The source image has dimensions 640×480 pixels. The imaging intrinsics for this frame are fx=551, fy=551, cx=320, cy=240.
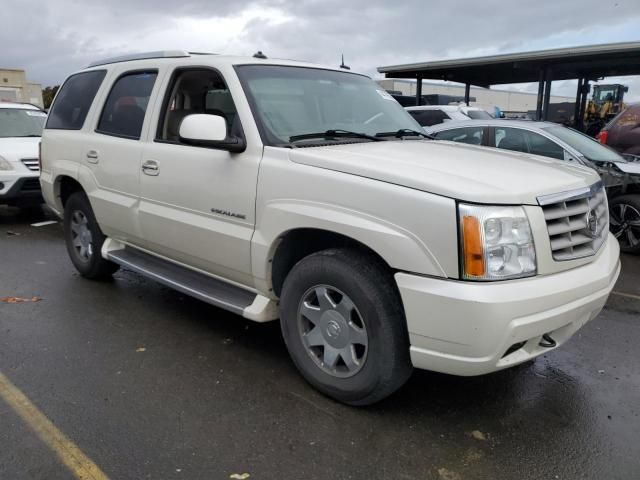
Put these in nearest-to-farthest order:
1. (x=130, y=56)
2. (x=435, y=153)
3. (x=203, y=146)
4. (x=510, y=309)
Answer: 1. (x=510, y=309)
2. (x=435, y=153)
3. (x=203, y=146)
4. (x=130, y=56)

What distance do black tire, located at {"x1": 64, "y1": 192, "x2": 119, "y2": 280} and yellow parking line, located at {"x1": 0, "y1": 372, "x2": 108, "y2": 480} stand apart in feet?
6.00

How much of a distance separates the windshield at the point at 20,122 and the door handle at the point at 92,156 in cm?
584

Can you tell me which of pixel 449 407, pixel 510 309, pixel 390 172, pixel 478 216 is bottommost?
pixel 449 407

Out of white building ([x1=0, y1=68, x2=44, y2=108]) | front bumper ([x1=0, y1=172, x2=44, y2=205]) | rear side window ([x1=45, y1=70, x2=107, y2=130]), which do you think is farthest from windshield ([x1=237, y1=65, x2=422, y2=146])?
white building ([x1=0, y1=68, x2=44, y2=108])

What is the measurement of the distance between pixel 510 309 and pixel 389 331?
23.5 inches

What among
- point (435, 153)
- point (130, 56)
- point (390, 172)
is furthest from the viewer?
point (130, 56)

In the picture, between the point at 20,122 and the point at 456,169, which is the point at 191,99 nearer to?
the point at 456,169

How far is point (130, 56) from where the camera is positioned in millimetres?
4672

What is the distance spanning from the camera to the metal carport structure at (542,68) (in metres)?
14.4

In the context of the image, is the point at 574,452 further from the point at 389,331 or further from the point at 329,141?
the point at 329,141

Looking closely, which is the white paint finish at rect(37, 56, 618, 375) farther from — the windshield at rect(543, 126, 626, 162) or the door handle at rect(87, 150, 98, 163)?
the windshield at rect(543, 126, 626, 162)

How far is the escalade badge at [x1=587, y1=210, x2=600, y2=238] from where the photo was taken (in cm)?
A: 298

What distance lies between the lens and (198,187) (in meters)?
3.62

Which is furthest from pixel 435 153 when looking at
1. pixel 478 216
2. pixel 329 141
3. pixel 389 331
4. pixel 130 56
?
pixel 130 56
